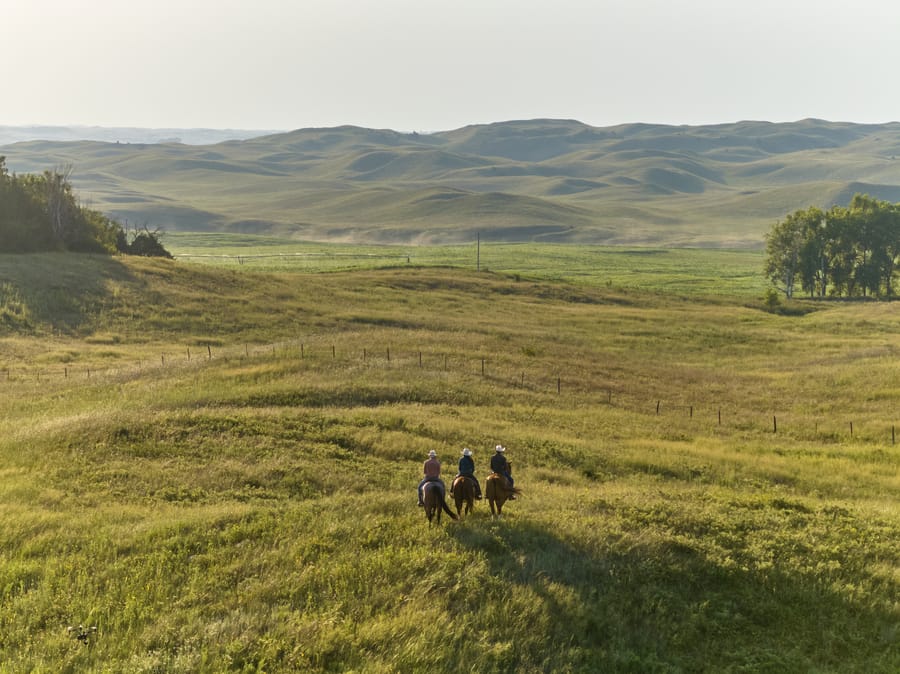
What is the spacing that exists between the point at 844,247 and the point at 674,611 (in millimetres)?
112817

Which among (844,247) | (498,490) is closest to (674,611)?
(498,490)

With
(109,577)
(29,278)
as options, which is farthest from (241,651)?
(29,278)

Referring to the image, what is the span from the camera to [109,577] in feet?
42.2

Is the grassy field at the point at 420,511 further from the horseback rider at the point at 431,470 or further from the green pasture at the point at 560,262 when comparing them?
the green pasture at the point at 560,262

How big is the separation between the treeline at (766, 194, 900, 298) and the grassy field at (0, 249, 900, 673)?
60.2 meters

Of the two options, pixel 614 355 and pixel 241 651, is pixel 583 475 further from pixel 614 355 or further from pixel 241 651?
pixel 614 355

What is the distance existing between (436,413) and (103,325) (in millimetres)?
39061

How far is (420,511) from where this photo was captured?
17.0m

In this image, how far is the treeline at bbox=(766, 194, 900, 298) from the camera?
105375 millimetres

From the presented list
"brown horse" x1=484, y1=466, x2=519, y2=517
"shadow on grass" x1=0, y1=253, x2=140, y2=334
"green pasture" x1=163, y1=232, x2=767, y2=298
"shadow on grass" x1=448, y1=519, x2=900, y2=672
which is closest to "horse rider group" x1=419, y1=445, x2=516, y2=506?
"brown horse" x1=484, y1=466, x2=519, y2=517

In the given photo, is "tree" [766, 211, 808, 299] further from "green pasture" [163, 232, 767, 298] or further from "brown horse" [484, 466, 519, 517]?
"brown horse" [484, 466, 519, 517]

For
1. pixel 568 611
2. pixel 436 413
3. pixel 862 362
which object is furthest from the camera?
pixel 862 362

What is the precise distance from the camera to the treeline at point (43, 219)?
7781 cm

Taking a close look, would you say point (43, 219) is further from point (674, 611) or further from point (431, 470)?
point (674, 611)
